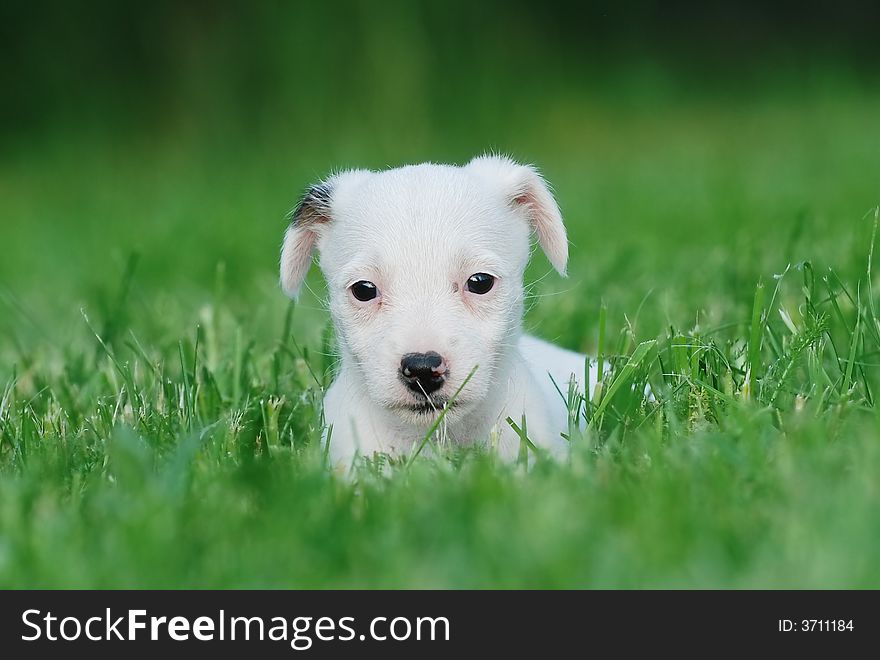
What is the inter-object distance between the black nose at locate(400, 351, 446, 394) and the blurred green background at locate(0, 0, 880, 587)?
0.80 ft

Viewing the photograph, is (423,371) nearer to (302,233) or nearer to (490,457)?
(490,457)

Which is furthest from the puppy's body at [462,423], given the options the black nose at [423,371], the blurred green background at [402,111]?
the blurred green background at [402,111]

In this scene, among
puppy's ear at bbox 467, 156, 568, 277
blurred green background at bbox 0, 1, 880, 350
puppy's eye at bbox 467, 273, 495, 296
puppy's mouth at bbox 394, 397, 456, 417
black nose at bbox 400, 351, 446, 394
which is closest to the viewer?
black nose at bbox 400, 351, 446, 394

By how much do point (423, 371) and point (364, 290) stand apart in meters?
0.40

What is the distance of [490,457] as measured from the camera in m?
3.07

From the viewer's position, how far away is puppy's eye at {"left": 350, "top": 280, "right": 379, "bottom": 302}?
345 cm

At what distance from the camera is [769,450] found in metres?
2.97

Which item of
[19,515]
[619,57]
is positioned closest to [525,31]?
[619,57]

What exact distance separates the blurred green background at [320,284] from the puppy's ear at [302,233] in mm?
370

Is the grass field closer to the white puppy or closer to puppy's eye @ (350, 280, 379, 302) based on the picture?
the white puppy

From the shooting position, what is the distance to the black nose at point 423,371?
319 cm

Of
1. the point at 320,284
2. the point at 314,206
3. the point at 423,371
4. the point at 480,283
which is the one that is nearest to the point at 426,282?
the point at 480,283

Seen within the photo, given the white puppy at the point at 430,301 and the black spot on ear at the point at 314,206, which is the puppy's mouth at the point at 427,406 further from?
the black spot on ear at the point at 314,206

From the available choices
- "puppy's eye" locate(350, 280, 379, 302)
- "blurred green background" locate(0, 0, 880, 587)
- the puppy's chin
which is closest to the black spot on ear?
"puppy's eye" locate(350, 280, 379, 302)
